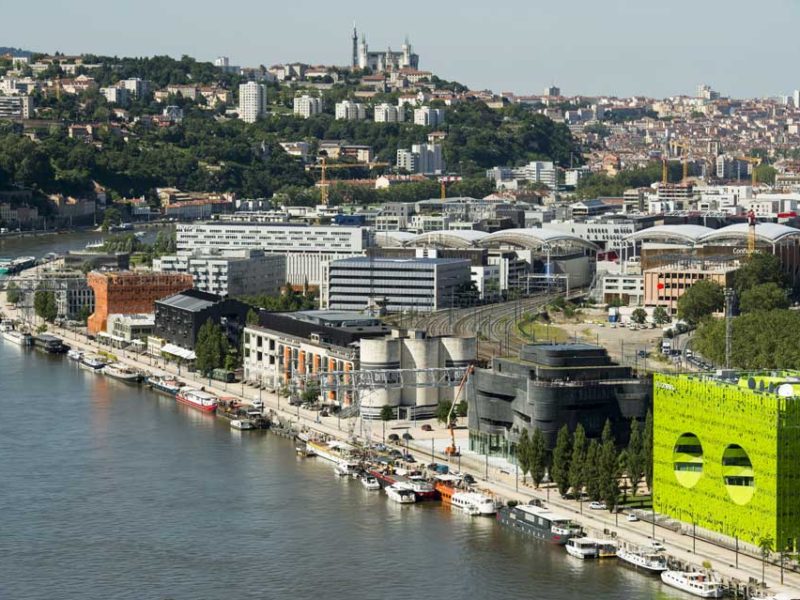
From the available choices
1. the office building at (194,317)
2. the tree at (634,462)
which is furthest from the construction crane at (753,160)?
the tree at (634,462)

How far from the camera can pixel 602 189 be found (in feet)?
198

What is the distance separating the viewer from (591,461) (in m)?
15.4

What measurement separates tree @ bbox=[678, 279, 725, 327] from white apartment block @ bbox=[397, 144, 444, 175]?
36929mm

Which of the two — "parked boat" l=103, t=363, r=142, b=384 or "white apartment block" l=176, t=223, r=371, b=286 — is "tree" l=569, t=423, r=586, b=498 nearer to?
"parked boat" l=103, t=363, r=142, b=384

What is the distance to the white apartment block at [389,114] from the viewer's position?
7188 cm

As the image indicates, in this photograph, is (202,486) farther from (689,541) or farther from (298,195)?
(298,195)

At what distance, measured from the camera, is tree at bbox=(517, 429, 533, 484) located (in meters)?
16.1

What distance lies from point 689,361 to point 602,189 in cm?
3680

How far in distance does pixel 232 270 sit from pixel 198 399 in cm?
1049

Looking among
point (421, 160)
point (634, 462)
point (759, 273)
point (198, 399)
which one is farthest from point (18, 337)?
point (421, 160)

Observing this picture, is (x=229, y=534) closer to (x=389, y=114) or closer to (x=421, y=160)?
(x=421, y=160)

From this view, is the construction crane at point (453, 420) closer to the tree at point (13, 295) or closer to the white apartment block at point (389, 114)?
the tree at point (13, 295)

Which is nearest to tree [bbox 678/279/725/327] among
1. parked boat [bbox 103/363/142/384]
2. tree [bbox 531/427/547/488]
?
parked boat [bbox 103/363/142/384]

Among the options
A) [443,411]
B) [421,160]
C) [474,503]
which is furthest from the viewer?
[421,160]
